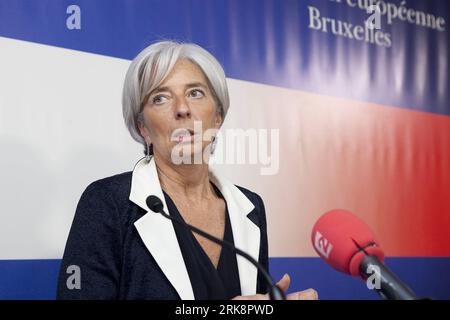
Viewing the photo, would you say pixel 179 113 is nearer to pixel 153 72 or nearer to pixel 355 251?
pixel 153 72

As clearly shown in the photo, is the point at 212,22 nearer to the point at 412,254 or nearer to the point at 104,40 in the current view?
the point at 104,40

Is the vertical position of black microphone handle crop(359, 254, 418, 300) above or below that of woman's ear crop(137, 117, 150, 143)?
below

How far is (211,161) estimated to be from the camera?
81.5 inches

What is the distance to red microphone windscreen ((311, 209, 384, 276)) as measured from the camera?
1.07 meters

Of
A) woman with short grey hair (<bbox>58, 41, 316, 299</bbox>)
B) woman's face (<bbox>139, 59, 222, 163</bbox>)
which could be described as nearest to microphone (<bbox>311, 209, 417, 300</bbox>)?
woman with short grey hair (<bbox>58, 41, 316, 299</bbox>)

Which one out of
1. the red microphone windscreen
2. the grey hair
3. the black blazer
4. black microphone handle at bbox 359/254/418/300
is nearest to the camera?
black microphone handle at bbox 359/254/418/300

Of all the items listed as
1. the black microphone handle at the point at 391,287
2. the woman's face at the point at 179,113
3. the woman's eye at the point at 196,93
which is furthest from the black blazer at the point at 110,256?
the black microphone handle at the point at 391,287

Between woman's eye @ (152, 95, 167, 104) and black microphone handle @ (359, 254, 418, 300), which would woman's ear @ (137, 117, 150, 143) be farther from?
black microphone handle @ (359, 254, 418, 300)

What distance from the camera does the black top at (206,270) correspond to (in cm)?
147

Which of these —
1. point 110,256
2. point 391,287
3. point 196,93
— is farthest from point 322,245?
point 196,93

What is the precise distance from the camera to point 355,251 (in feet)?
3.50

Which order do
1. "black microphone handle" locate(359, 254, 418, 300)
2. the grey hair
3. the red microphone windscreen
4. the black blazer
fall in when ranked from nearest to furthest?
"black microphone handle" locate(359, 254, 418, 300) → the red microphone windscreen → the black blazer → the grey hair

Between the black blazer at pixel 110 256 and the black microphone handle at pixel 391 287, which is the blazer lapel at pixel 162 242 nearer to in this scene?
the black blazer at pixel 110 256
